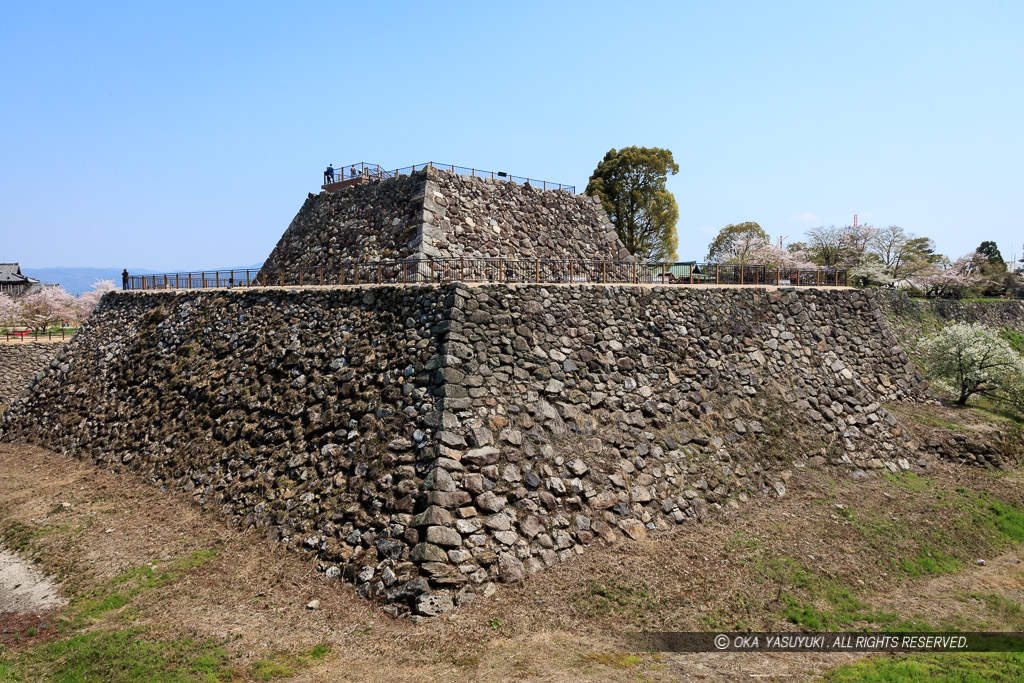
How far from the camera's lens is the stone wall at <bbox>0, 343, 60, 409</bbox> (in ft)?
130

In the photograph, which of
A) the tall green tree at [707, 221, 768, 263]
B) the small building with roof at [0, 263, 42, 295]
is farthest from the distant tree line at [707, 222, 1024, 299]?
the small building with roof at [0, 263, 42, 295]

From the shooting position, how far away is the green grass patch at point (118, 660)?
38.4 ft

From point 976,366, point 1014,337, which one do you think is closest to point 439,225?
point 976,366

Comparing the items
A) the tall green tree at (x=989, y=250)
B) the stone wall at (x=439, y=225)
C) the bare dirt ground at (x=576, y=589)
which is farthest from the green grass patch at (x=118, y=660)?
the tall green tree at (x=989, y=250)

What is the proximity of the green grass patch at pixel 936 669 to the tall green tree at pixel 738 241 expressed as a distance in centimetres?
4852

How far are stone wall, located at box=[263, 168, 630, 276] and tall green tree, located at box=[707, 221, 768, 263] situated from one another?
74.1 ft

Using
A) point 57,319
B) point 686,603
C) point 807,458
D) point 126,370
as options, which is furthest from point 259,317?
point 57,319

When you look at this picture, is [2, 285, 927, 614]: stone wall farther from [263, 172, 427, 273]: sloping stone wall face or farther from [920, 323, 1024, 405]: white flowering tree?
[263, 172, 427, 273]: sloping stone wall face

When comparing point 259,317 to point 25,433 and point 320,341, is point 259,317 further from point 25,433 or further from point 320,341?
point 25,433

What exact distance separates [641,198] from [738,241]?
15732mm

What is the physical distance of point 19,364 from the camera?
40844 mm

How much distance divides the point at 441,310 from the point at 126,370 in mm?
18247

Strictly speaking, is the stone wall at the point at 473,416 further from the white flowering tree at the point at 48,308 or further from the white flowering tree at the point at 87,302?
the white flowering tree at the point at 87,302

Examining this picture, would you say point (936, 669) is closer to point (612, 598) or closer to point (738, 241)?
point (612, 598)
